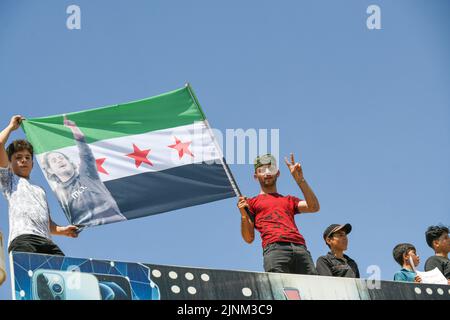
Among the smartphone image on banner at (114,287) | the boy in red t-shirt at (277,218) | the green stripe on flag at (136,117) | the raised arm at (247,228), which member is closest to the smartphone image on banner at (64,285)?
the smartphone image on banner at (114,287)

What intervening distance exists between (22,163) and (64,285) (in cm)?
211

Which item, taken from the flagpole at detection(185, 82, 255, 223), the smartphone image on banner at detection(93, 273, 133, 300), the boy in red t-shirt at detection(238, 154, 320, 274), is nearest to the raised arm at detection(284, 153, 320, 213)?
the boy in red t-shirt at detection(238, 154, 320, 274)

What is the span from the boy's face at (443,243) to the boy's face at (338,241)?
5.08 feet

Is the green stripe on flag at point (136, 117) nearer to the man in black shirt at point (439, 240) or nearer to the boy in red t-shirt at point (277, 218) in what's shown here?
the boy in red t-shirt at point (277, 218)

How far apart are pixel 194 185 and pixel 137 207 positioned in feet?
2.60

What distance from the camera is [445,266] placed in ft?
33.7

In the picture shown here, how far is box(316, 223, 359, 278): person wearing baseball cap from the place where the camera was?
30.8ft

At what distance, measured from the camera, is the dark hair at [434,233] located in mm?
10703

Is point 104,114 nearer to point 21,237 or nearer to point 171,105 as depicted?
point 171,105

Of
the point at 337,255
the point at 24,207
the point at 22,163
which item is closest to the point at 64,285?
the point at 24,207

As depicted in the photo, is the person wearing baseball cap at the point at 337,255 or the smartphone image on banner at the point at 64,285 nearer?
the smartphone image on banner at the point at 64,285
